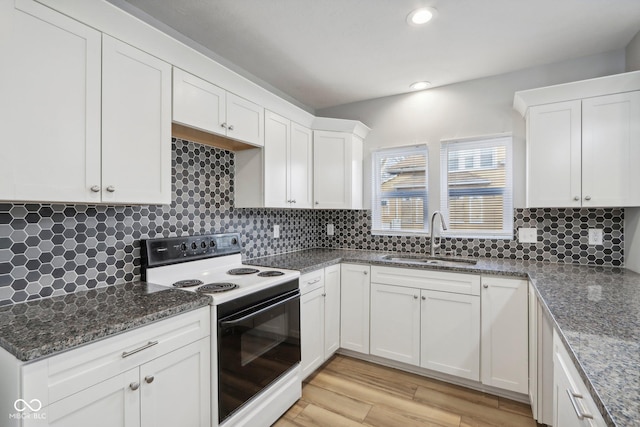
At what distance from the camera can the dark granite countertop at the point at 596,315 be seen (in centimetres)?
71

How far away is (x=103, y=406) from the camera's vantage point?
1.09 metres

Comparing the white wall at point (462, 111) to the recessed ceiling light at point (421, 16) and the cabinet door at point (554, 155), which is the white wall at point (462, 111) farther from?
Answer: the recessed ceiling light at point (421, 16)

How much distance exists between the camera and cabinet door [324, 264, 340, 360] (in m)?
2.54

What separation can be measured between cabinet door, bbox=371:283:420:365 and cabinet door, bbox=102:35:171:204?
185 centimetres

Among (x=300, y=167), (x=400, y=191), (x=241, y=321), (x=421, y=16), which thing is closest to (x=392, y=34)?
(x=421, y=16)

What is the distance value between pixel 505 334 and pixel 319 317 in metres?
1.36

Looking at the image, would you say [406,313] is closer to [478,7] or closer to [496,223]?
[496,223]

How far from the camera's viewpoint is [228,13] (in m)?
1.83

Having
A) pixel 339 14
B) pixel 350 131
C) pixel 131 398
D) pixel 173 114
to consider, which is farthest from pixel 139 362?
pixel 350 131

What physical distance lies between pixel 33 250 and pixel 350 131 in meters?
2.51

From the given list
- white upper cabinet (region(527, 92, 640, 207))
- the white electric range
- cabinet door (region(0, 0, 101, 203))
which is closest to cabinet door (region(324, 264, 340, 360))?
the white electric range

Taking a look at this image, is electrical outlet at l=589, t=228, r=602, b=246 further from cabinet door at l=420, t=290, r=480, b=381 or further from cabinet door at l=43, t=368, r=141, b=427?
cabinet door at l=43, t=368, r=141, b=427

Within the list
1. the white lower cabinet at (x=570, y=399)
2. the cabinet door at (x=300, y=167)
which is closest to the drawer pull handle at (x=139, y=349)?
the white lower cabinet at (x=570, y=399)

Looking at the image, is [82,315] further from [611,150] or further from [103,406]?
[611,150]
